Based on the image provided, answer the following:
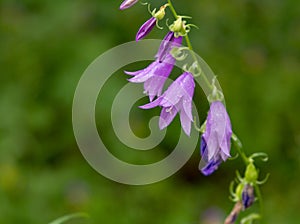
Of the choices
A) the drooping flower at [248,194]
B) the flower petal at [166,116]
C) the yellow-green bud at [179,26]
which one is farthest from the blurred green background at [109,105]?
the yellow-green bud at [179,26]

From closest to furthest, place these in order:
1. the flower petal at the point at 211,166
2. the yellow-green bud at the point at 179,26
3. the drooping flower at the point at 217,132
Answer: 1. the yellow-green bud at the point at 179,26
2. the drooping flower at the point at 217,132
3. the flower petal at the point at 211,166

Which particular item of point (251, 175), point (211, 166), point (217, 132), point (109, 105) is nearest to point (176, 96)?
point (217, 132)

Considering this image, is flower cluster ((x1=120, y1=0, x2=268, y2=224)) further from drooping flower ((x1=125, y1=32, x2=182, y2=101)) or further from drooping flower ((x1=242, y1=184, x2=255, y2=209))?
drooping flower ((x1=242, y1=184, x2=255, y2=209))

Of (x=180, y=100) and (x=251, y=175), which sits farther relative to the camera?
(x=251, y=175)

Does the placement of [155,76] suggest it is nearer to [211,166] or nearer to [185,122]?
[185,122]

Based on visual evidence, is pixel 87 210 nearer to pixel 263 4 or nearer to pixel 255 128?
pixel 255 128

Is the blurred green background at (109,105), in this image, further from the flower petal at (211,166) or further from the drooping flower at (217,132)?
Result: the drooping flower at (217,132)

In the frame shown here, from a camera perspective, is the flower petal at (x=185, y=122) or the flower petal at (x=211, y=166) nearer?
the flower petal at (x=185, y=122)
